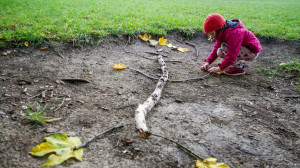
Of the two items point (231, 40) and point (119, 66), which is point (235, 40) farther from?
point (119, 66)

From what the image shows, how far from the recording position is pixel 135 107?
201cm

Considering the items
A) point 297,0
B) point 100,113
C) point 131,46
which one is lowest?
point 100,113

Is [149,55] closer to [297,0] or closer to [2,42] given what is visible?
[2,42]

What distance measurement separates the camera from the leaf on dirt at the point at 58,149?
4.06 feet

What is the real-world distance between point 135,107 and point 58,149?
33.8 inches

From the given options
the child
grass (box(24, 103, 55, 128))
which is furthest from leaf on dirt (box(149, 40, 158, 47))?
grass (box(24, 103, 55, 128))

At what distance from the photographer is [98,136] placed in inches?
60.7

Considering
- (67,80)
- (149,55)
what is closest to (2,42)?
(67,80)

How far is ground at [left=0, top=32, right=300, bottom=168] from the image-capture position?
56.2 inches

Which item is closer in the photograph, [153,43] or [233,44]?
[233,44]

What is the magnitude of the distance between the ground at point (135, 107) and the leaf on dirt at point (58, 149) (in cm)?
4

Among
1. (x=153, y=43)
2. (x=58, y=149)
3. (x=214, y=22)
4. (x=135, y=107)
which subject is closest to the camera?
(x=58, y=149)

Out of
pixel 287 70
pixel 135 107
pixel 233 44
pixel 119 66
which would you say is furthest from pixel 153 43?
pixel 287 70

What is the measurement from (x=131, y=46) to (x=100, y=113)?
6.68 feet
